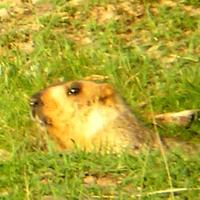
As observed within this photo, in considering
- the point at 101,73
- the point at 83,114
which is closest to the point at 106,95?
the point at 83,114

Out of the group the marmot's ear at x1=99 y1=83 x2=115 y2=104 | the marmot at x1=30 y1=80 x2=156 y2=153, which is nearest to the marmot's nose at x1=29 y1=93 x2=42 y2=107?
the marmot at x1=30 y1=80 x2=156 y2=153

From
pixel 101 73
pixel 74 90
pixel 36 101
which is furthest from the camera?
pixel 101 73

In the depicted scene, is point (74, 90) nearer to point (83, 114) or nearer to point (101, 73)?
point (83, 114)

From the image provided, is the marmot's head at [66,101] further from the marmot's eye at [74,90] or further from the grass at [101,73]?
the grass at [101,73]

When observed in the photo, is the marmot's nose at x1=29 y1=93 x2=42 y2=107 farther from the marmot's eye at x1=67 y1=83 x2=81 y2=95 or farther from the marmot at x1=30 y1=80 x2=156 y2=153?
the marmot's eye at x1=67 y1=83 x2=81 y2=95

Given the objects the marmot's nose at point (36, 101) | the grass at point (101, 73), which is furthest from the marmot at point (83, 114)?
the grass at point (101, 73)

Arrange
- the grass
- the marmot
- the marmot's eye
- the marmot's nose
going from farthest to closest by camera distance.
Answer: the marmot's eye, the marmot's nose, the marmot, the grass

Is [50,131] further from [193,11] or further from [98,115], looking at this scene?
[193,11]
